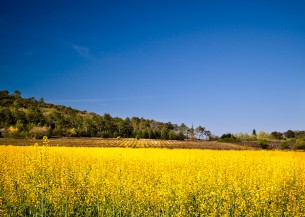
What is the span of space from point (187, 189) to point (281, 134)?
98.0 meters

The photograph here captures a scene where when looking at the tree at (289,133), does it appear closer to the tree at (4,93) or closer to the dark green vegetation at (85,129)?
the dark green vegetation at (85,129)

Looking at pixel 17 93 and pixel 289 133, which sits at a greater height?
pixel 17 93

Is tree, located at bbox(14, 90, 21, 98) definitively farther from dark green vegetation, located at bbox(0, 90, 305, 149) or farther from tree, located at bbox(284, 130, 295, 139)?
tree, located at bbox(284, 130, 295, 139)

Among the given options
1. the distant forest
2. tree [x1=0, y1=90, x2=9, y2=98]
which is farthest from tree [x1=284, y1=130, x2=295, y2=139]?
tree [x1=0, y1=90, x2=9, y2=98]

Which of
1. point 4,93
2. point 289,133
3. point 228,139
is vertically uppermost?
point 4,93

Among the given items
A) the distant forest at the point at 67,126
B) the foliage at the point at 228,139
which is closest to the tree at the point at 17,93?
the distant forest at the point at 67,126

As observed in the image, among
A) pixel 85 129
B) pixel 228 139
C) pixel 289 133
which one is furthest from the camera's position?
pixel 85 129

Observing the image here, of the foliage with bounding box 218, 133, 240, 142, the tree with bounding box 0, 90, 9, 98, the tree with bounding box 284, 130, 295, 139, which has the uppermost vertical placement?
the tree with bounding box 0, 90, 9, 98

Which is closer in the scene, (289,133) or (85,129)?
(289,133)

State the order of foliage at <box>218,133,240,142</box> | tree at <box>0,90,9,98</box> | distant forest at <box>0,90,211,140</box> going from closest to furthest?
1. foliage at <box>218,133,240,142</box>
2. distant forest at <box>0,90,211,140</box>
3. tree at <box>0,90,9,98</box>

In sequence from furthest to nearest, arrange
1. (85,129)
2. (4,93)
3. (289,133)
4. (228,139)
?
(4,93), (85,129), (289,133), (228,139)

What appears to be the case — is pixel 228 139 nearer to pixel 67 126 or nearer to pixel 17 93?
pixel 67 126

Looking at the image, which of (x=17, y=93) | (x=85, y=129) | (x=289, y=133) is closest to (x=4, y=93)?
(x=17, y=93)

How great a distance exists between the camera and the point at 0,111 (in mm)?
87500
